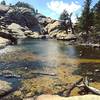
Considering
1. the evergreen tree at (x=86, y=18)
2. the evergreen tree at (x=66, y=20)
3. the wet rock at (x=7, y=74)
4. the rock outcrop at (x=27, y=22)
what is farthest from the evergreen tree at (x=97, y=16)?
the wet rock at (x=7, y=74)

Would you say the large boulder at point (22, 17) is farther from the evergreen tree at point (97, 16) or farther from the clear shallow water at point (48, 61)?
the clear shallow water at point (48, 61)

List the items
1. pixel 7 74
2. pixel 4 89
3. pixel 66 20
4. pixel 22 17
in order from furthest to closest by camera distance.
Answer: pixel 22 17, pixel 66 20, pixel 7 74, pixel 4 89

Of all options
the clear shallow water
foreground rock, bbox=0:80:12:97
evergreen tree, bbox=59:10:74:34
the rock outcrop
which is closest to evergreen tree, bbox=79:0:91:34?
evergreen tree, bbox=59:10:74:34

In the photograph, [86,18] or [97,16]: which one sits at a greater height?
[97,16]

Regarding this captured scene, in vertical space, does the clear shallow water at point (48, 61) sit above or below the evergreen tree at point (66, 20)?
below

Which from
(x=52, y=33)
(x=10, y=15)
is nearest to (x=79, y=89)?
(x=52, y=33)

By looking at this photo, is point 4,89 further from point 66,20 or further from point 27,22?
point 27,22

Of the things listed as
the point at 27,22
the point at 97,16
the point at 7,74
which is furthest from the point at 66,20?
the point at 7,74

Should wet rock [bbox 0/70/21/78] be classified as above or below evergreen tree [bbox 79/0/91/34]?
below

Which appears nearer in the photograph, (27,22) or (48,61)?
(48,61)

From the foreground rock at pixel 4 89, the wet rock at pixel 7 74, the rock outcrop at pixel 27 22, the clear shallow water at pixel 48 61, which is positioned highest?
the rock outcrop at pixel 27 22

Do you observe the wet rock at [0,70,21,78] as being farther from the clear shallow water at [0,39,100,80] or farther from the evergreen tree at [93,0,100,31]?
the evergreen tree at [93,0,100,31]

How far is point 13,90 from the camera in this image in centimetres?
2109

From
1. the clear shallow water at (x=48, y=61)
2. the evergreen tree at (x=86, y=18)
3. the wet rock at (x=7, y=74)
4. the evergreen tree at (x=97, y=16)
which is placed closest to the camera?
the wet rock at (x=7, y=74)
